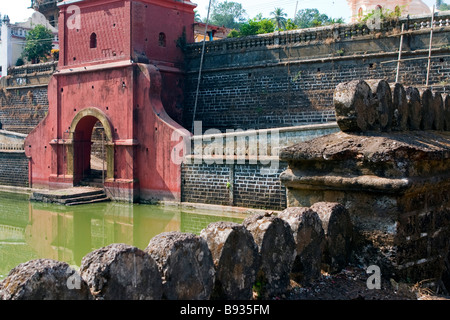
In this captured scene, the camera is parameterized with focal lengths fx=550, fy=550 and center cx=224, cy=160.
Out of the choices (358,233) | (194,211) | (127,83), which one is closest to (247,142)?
(194,211)

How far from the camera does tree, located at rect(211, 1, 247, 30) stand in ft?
196

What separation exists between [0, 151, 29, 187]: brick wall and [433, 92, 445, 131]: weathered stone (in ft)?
56.4

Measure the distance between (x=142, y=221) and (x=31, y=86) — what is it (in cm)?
1150

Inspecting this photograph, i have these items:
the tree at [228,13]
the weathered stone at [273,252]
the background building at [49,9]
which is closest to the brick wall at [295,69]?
the weathered stone at [273,252]

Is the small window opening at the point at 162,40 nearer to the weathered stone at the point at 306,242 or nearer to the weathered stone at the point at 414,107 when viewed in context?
the weathered stone at the point at 414,107

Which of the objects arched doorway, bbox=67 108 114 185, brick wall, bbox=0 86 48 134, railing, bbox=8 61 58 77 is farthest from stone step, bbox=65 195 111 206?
railing, bbox=8 61 58 77

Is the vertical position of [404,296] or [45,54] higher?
[45,54]

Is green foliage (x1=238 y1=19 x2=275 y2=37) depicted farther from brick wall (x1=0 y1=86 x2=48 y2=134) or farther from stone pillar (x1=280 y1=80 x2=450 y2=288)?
stone pillar (x1=280 y1=80 x2=450 y2=288)

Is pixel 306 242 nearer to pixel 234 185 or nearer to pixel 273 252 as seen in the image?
pixel 273 252

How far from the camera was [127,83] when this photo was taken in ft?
51.4

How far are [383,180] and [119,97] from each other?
13775 mm

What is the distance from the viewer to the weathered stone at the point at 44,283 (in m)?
1.84

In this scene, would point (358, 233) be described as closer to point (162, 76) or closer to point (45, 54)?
point (162, 76)

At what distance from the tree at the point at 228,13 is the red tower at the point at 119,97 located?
43262 mm
